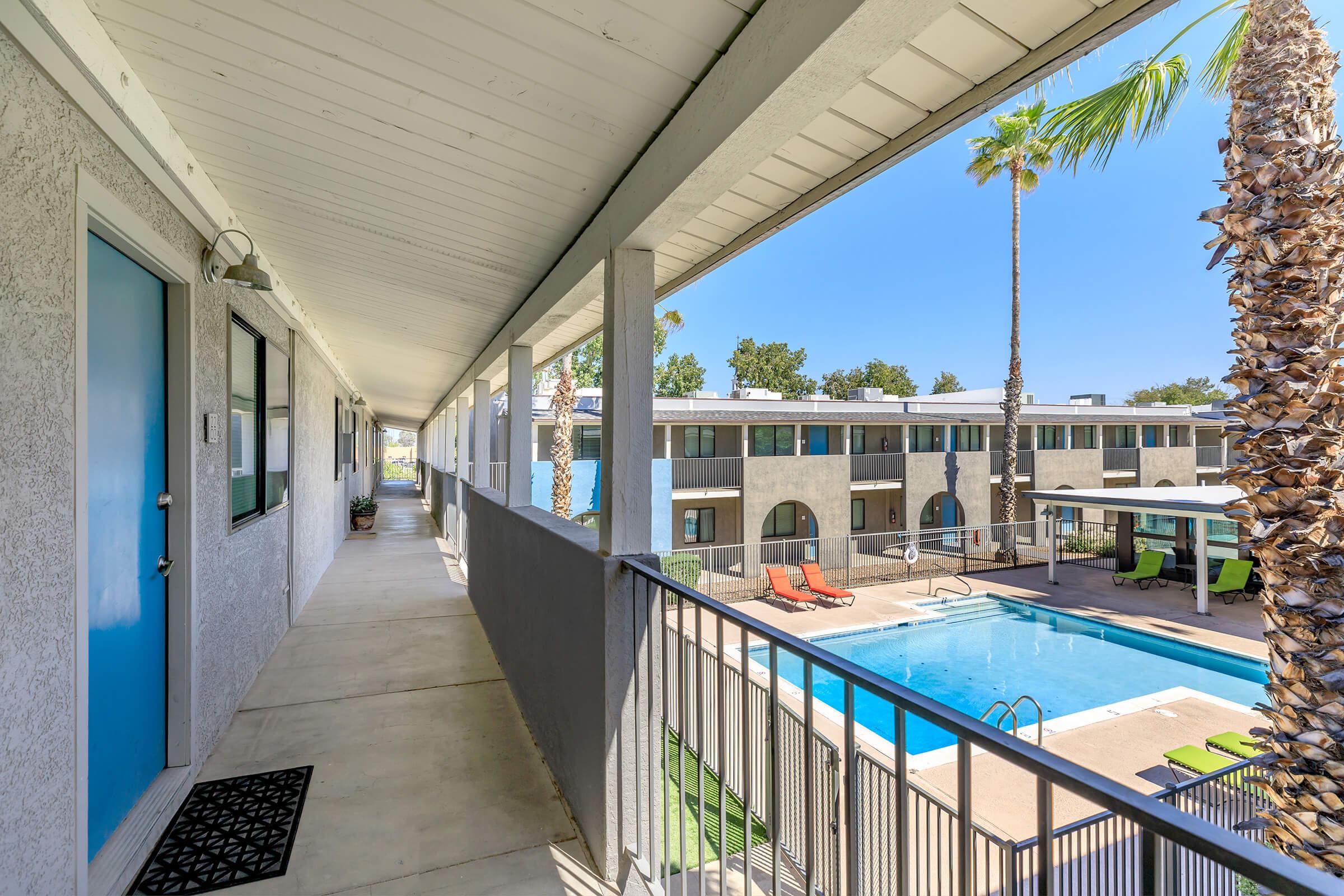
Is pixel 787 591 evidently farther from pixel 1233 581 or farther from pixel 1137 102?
pixel 1137 102

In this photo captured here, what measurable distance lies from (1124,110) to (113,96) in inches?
273

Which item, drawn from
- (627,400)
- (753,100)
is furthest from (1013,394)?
(753,100)

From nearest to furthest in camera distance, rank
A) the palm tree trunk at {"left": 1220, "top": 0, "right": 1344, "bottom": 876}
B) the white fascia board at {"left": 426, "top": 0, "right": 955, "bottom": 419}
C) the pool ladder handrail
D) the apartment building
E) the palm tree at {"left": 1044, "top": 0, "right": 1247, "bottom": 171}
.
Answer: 1. the white fascia board at {"left": 426, "top": 0, "right": 955, "bottom": 419}
2. the palm tree trunk at {"left": 1220, "top": 0, "right": 1344, "bottom": 876}
3. the pool ladder handrail
4. the palm tree at {"left": 1044, "top": 0, "right": 1247, "bottom": 171}
5. the apartment building

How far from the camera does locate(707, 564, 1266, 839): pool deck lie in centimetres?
515

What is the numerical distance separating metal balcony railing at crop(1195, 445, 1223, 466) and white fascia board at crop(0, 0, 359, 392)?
1139 inches

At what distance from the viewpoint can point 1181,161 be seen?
20828 millimetres

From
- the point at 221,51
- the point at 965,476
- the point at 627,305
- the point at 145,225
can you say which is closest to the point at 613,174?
the point at 627,305

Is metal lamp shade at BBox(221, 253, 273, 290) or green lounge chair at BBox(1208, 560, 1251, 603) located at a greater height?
metal lamp shade at BBox(221, 253, 273, 290)

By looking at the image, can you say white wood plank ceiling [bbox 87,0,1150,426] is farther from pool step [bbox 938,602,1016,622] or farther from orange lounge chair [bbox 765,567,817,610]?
pool step [bbox 938,602,1016,622]

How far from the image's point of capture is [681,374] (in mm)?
40531

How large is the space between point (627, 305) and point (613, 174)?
444mm

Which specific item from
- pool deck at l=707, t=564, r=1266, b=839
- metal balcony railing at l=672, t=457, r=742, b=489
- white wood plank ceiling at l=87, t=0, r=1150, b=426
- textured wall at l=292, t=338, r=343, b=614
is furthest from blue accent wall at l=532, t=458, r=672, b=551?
white wood plank ceiling at l=87, t=0, r=1150, b=426

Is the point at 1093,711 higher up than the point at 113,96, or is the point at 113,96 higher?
the point at 113,96

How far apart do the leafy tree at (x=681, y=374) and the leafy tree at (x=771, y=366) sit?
2.86m
